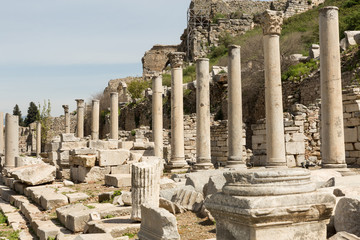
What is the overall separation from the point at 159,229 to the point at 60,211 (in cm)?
438

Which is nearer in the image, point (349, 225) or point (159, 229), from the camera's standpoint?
point (349, 225)

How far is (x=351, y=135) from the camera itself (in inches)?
607

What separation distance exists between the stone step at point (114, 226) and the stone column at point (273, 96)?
5.54 meters

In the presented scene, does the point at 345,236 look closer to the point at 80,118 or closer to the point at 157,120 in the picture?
the point at 157,120

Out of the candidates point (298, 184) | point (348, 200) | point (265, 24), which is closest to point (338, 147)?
Answer: point (265, 24)

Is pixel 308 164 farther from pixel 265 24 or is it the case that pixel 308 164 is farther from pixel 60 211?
pixel 60 211

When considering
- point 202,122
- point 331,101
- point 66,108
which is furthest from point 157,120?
point 66,108

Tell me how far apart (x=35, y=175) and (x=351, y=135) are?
12.1 metres

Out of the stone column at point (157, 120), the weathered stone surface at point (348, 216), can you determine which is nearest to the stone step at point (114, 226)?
the weathered stone surface at point (348, 216)

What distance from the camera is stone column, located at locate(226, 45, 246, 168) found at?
13602 millimetres

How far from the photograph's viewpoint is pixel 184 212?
8.04m

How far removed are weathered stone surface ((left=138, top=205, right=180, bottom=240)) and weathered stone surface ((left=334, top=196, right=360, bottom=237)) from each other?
6.78 ft

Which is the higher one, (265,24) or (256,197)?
(265,24)

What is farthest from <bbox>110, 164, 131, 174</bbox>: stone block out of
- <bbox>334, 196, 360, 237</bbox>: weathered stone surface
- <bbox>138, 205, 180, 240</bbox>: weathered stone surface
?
<bbox>334, 196, 360, 237</bbox>: weathered stone surface
